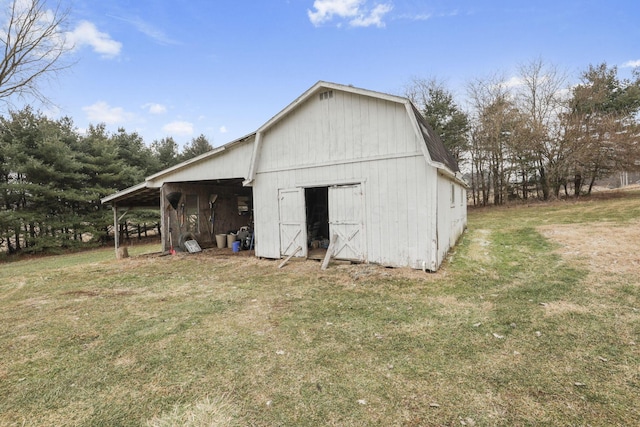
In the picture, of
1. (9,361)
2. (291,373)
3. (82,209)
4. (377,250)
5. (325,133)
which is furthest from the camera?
(82,209)

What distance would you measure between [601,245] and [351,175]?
7512 mm

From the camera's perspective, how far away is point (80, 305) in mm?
5660

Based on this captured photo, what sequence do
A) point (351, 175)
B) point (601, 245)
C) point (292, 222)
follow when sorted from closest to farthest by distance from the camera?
1. point (351, 175)
2. point (601, 245)
3. point (292, 222)

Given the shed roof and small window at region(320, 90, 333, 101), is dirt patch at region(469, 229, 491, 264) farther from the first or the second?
the shed roof

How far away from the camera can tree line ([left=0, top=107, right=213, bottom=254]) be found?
1677cm

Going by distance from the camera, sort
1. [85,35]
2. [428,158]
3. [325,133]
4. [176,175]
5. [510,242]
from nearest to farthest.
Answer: [428,158] < [325,133] < [510,242] < [176,175] < [85,35]

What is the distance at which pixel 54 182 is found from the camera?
17875 mm

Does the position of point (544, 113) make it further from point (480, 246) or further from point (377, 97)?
point (377, 97)

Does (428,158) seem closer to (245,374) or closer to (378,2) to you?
(245,374)

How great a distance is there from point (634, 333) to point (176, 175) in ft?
40.7

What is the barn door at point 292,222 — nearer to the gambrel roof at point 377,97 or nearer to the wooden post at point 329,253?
the wooden post at point 329,253

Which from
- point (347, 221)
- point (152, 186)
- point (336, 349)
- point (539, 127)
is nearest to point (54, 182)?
point (152, 186)

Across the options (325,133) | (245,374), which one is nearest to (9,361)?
(245,374)

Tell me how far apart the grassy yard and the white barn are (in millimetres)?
1048
